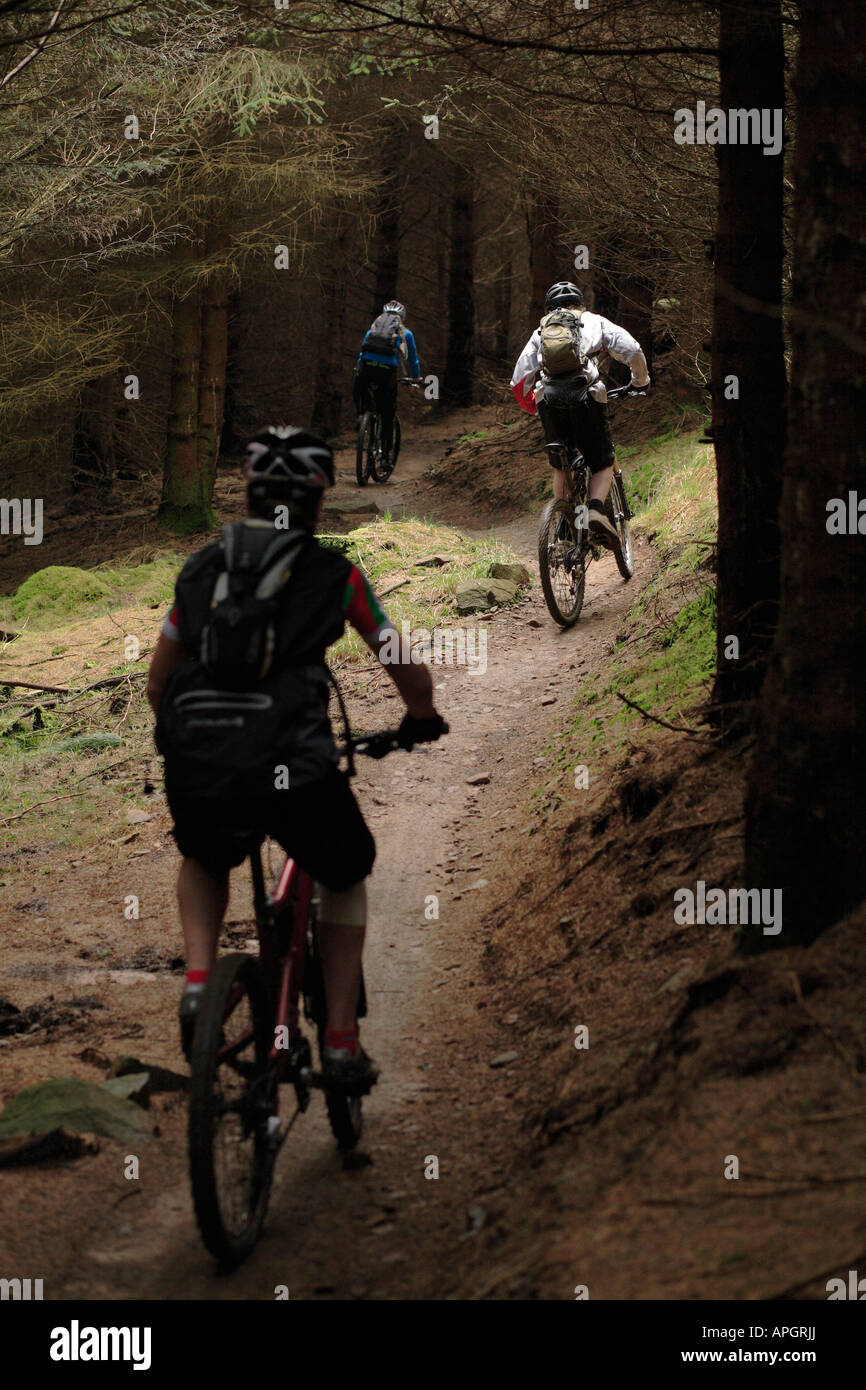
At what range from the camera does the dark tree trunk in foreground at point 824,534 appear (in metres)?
3.51

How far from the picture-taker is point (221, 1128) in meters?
3.22

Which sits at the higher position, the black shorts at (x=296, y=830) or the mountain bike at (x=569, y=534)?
the mountain bike at (x=569, y=534)

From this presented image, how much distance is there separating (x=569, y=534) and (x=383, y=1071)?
5.96m

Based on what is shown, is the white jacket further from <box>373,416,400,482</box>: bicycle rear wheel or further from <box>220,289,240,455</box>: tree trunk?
<box>220,289,240,455</box>: tree trunk

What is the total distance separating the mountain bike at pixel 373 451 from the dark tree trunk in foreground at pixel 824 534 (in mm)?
15398

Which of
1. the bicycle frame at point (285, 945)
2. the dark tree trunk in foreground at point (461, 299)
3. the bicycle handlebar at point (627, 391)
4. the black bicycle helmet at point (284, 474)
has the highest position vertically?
the dark tree trunk in foreground at point (461, 299)

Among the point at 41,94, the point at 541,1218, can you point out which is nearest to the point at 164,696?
the point at 541,1218

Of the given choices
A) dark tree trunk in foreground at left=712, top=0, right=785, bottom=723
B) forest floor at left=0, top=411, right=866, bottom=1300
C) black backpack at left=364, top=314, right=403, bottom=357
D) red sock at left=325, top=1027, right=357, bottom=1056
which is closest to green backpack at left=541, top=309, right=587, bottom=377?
forest floor at left=0, top=411, right=866, bottom=1300

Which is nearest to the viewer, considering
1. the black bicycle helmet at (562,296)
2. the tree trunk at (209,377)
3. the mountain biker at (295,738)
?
the mountain biker at (295,738)

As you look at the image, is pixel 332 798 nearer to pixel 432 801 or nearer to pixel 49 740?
pixel 432 801

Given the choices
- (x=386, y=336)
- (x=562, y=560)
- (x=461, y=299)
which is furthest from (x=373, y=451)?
(x=562, y=560)

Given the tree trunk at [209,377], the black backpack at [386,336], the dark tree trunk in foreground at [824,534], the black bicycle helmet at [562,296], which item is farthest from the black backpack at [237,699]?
the tree trunk at [209,377]

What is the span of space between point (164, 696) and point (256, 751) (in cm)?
36

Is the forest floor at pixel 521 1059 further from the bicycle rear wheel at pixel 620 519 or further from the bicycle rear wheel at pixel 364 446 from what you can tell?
the bicycle rear wheel at pixel 364 446
